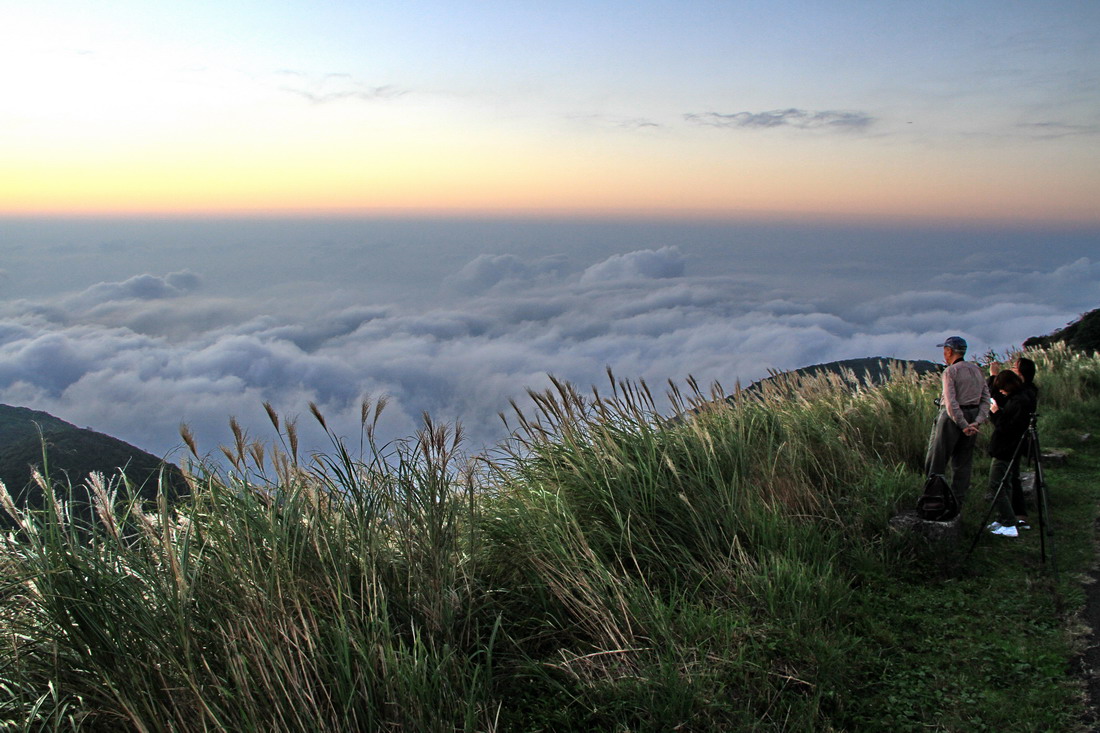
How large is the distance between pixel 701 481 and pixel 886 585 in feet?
4.79

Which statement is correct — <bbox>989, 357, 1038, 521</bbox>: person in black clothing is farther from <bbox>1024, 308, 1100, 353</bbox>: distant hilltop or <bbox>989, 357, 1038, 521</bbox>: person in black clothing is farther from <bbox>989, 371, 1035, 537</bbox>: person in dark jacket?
<bbox>1024, 308, 1100, 353</bbox>: distant hilltop

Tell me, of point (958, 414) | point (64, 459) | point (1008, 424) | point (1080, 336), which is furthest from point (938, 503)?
point (64, 459)

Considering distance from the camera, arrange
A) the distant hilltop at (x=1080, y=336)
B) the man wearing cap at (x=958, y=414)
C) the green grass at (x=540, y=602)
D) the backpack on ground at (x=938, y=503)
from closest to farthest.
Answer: the green grass at (x=540, y=602), the backpack on ground at (x=938, y=503), the man wearing cap at (x=958, y=414), the distant hilltop at (x=1080, y=336)

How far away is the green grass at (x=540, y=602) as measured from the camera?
2623 millimetres

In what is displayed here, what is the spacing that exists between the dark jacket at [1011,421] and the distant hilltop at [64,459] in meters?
6.60

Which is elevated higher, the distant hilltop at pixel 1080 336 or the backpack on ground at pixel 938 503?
the distant hilltop at pixel 1080 336

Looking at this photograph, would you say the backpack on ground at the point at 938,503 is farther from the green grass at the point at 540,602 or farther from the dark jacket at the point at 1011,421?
the dark jacket at the point at 1011,421

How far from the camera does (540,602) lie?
12.6 feet

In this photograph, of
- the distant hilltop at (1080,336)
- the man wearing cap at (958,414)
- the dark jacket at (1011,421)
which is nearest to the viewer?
the man wearing cap at (958,414)

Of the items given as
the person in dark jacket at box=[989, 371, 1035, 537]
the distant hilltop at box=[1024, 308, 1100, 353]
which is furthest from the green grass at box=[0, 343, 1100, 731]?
the distant hilltop at box=[1024, 308, 1100, 353]

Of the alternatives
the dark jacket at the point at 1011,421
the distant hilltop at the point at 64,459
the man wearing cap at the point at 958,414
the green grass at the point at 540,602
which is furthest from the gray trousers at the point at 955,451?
the distant hilltop at the point at 64,459

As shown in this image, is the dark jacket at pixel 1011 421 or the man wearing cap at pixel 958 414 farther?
the dark jacket at pixel 1011 421

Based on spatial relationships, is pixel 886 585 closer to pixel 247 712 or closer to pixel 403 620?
pixel 403 620

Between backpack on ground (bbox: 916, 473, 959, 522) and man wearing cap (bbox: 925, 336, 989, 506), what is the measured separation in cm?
85
